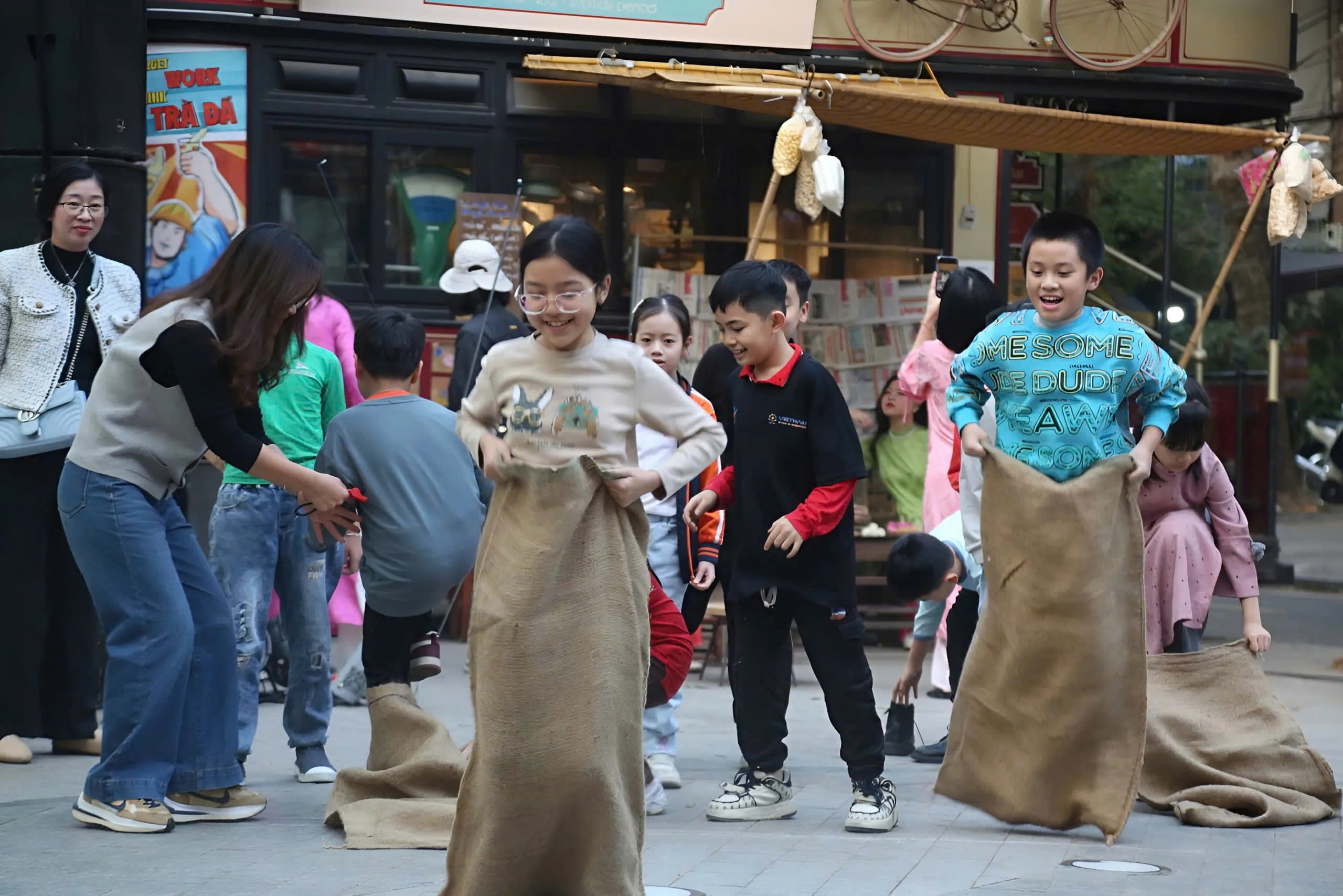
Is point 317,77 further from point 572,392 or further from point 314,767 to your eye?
point 572,392

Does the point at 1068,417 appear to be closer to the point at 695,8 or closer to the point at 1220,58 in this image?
the point at 695,8

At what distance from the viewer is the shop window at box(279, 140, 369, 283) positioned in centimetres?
1005

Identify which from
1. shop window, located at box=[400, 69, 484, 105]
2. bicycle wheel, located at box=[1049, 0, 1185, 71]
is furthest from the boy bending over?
bicycle wheel, located at box=[1049, 0, 1185, 71]

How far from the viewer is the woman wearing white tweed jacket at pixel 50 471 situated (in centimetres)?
625

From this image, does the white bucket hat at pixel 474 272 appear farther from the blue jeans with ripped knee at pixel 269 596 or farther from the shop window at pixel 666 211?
the blue jeans with ripped knee at pixel 269 596

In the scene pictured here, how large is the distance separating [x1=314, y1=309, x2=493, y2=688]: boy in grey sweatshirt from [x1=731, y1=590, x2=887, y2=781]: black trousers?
96 cm

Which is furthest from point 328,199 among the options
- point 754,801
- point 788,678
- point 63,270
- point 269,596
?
point 754,801

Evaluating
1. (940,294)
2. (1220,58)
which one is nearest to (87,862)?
(940,294)

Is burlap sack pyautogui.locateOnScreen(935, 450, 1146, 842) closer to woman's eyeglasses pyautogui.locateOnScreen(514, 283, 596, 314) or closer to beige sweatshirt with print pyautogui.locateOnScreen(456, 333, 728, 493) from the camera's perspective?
beige sweatshirt with print pyautogui.locateOnScreen(456, 333, 728, 493)

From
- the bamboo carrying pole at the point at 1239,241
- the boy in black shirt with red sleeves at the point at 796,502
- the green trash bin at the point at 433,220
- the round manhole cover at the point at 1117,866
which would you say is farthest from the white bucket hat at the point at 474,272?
the round manhole cover at the point at 1117,866

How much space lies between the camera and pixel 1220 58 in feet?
37.8

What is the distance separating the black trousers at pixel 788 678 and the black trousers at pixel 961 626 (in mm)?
1117

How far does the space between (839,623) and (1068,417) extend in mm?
969

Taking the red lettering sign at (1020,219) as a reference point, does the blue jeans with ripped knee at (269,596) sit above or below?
below
